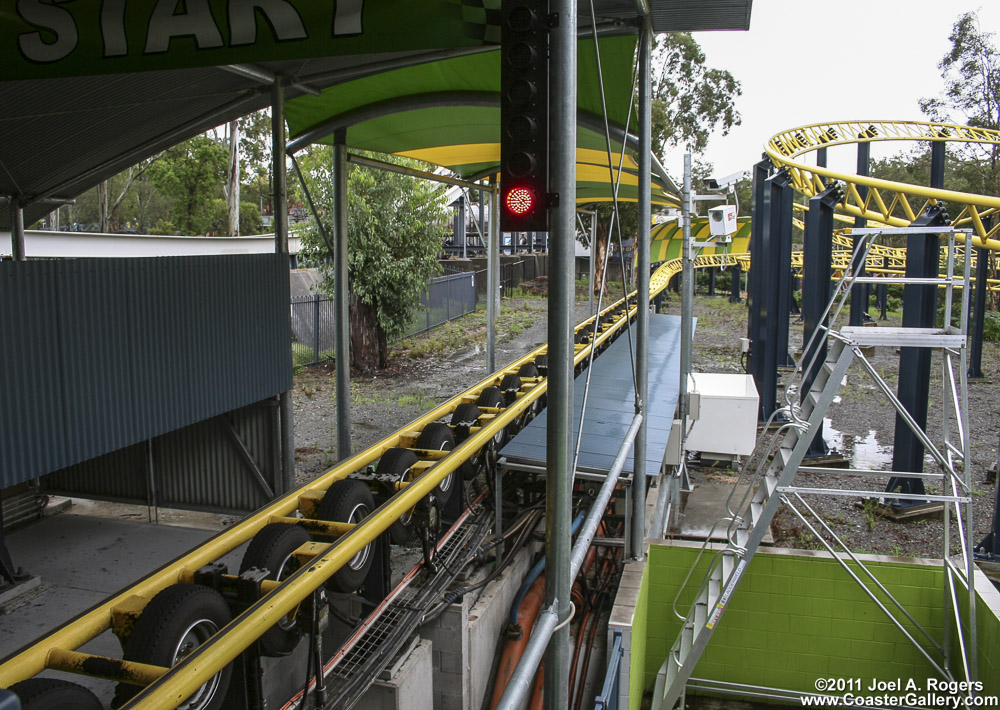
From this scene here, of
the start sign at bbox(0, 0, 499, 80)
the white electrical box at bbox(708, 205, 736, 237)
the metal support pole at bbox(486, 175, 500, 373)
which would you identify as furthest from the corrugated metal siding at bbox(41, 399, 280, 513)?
the white electrical box at bbox(708, 205, 736, 237)

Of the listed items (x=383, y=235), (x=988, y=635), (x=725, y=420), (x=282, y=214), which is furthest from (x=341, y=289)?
(x=383, y=235)

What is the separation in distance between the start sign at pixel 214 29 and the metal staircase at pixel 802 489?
364 cm

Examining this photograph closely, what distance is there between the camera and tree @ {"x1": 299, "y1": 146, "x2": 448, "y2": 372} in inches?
599

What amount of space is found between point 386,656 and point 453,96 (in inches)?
208

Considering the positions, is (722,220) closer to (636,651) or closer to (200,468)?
(636,651)

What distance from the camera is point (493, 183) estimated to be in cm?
1254

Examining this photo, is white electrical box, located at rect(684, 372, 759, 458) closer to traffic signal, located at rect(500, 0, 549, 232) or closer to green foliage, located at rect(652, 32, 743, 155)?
traffic signal, located at rect(500, 0, 549, 232)

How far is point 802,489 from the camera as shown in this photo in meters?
5.70

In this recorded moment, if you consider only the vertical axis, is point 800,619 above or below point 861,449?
below

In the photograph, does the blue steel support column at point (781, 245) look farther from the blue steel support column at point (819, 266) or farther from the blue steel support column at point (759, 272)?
the blue steel support column at point (819, 266)

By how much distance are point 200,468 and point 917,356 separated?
8765 millimetres

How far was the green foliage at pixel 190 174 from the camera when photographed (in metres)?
32.6

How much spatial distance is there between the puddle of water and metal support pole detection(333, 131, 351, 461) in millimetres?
7918

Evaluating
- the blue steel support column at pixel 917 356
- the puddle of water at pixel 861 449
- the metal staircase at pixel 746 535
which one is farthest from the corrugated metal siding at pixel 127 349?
the puddle of water at pixel 861 449
